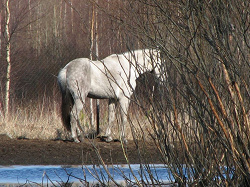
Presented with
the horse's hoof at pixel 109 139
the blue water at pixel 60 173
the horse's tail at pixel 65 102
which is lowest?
the blue water at pixel 60 173

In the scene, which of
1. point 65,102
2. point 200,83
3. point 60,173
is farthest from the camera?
point 65,102

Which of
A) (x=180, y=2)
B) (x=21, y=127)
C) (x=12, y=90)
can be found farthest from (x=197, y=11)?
(x=12, y=90)

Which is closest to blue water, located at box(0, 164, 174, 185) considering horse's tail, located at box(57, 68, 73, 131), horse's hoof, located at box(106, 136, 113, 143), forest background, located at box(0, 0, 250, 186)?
forest background, located at box(0, 0, 250, 186)

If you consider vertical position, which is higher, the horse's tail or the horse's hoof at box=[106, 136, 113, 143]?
the horse's tail

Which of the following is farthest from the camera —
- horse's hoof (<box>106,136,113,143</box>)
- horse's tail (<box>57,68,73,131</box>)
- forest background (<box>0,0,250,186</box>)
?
horse's hoof (<box>106,136,113,143</box>)

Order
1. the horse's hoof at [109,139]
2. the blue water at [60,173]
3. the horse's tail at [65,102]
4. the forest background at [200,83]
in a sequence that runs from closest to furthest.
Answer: the forest background at [200,83], the blue water at [60,173], the horse's tail at [65,102], the horse's hoof at [109,139]

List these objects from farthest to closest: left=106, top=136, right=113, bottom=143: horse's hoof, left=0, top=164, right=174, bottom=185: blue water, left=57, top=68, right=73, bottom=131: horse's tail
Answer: left=106, top=136, right=113, bottom=143: horse's hoof, left=57, top=68, right=73, bottom=131: horse's tail, left=0, top=164, right=174, bottom=185: blue water

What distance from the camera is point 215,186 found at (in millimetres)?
2896

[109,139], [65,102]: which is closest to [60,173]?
[65,102]

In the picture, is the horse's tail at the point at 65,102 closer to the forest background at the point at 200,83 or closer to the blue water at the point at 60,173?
the blue water at the point at 60,173

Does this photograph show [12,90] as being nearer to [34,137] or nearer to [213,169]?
[34,137]

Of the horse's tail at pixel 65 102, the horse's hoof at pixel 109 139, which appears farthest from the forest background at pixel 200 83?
the horse's hoof at pixel 109 139

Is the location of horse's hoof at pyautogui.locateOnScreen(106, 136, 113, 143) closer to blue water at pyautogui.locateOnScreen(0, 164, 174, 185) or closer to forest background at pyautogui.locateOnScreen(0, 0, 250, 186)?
blue water at pyautogui.locateOnScreen(0, 164, 174, 185)

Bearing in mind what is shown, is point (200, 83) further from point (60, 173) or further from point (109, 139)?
point (109, 139)
